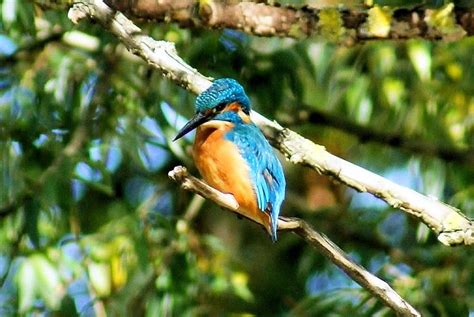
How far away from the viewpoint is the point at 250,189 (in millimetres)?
4035

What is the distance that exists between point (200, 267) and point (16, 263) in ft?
2.95

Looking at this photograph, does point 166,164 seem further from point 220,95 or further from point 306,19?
point 220,95

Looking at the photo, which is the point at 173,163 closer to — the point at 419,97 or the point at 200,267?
the point at 200,267

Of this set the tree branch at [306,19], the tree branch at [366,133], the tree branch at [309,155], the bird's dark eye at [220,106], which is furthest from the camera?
the tree branch at [366,133]

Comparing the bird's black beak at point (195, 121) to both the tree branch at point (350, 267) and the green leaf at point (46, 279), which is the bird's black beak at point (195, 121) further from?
the green leaf at point (46, 279)

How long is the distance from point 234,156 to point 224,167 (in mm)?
53

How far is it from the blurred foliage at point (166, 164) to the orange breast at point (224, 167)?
0.93 m

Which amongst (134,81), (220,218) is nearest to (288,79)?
(134,81)

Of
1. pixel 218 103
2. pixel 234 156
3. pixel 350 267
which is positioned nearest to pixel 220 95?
pixel 218 103

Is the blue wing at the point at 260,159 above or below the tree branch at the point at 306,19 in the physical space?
below

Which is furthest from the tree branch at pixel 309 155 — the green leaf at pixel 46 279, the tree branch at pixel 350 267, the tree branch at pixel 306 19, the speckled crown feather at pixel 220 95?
the green leaf at pixel 46 279

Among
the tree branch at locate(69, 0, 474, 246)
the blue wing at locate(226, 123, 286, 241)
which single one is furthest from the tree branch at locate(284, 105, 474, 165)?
the tree branch at locate(69, 0, 474, 246)

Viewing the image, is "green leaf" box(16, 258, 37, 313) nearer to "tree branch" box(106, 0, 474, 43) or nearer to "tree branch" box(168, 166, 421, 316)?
"tree branch" box(106, 0, 474, 43)

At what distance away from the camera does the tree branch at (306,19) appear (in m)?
4.44
